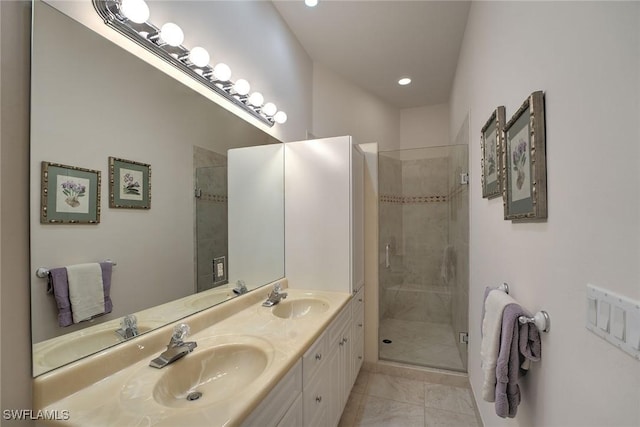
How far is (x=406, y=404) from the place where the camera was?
2.02m

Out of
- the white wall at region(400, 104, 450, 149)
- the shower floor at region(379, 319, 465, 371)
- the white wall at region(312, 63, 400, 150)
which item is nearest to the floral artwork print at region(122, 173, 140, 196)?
the white wall at region(312, 63, 400, 150)

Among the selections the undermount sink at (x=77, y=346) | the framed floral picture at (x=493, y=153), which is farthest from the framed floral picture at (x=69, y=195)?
the framed floral picture at (x=493, y=153)

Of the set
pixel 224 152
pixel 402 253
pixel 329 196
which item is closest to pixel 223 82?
pixel 224 152

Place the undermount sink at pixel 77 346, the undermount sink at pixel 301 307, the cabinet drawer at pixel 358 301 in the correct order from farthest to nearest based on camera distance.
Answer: the cabinet drawer at pixel 358 301 → the undermount sink at pixel 301 307 → the undermount sink at pixel 77 346

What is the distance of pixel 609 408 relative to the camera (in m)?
0.59

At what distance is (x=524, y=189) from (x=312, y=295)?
1.44m

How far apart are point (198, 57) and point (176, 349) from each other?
1.34m

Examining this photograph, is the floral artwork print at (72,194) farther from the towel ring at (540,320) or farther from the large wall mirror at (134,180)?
the towel ring at (540,320)

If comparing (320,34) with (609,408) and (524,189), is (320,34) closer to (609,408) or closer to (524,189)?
(524,189)

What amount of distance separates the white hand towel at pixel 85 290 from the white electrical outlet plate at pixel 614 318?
1457mm

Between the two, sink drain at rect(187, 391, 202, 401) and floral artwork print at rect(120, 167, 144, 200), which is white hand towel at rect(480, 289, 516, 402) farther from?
floral artwork print at rect(120, 167, 144, 200)

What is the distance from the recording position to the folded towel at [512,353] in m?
0.94

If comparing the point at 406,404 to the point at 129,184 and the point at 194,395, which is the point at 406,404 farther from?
the point at 129,184

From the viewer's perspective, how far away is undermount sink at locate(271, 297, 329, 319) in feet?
5.94
